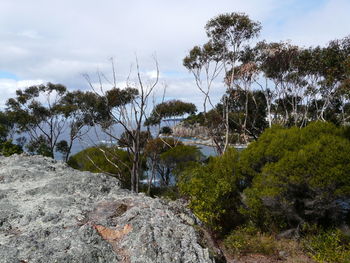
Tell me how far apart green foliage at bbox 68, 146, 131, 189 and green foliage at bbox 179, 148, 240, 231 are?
813cm

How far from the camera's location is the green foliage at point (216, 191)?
7.82 m

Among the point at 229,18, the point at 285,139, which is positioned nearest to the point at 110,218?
the point at 285,139

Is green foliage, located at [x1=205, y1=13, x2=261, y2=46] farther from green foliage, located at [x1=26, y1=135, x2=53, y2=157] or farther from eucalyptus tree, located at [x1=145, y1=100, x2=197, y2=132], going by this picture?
green foliage, located at [x1=26, y1=135, x2=53, y2=157]

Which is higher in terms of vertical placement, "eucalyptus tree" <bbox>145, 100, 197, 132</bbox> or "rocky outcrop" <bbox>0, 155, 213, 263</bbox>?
"eucalyptus tree" <bbox>145, 100, 197, 132</bbox>

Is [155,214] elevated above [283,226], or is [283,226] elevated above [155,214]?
[155,214]

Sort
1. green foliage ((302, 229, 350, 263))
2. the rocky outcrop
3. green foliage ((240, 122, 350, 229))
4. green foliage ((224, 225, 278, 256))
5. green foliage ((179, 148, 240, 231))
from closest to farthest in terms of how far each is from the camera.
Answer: the rocky outcrop
green foliage ((302, 229, 350, 263))
green foliage ((224, 225, 278, 256))
green foliage ((240, 122, 350, 229))
green foliage ((179, 148, 240, 231))

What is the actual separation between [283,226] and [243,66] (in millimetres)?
12628

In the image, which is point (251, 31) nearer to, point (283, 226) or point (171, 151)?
point (171, 151)

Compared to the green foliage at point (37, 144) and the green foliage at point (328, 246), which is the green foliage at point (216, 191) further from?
the green foliage at point (37, 144)

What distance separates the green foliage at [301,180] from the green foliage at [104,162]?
968 cm

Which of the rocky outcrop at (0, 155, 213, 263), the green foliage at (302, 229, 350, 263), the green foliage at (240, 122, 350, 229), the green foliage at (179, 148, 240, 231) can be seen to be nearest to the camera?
the rocky outcrop at (0, 155, 213, 263)

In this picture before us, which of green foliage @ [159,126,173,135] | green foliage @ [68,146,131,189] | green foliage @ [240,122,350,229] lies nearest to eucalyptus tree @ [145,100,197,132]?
green foliage @ [159,126,173,135]

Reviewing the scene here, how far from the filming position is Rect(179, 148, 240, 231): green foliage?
782cm

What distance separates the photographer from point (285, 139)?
8586 mm
